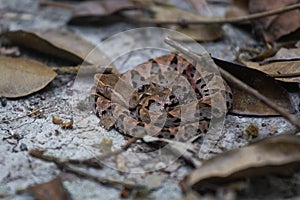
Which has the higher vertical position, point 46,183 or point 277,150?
point 277,150

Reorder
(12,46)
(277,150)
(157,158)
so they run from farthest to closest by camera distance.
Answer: (12,46)
(157,158)
(277,150)

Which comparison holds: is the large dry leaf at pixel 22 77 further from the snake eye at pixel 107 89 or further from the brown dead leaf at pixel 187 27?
the brown dead leaf at pixel 187 27

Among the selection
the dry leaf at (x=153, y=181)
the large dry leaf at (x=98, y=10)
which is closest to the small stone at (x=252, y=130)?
the dry leaf at (x=153, y=181)

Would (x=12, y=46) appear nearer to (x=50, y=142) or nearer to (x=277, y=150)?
(x=50, y=142)

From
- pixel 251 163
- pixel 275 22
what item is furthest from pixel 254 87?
pixel 275 22

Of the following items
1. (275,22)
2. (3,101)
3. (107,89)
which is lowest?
(3,101)

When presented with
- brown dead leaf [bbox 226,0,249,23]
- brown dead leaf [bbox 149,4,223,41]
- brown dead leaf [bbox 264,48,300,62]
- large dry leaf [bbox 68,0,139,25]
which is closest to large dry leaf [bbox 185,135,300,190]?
brown dead leaf [bbox 264,48,300,62]

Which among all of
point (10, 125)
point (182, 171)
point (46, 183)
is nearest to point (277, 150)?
point (182, 171)

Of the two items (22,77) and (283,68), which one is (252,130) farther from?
(22,77)
